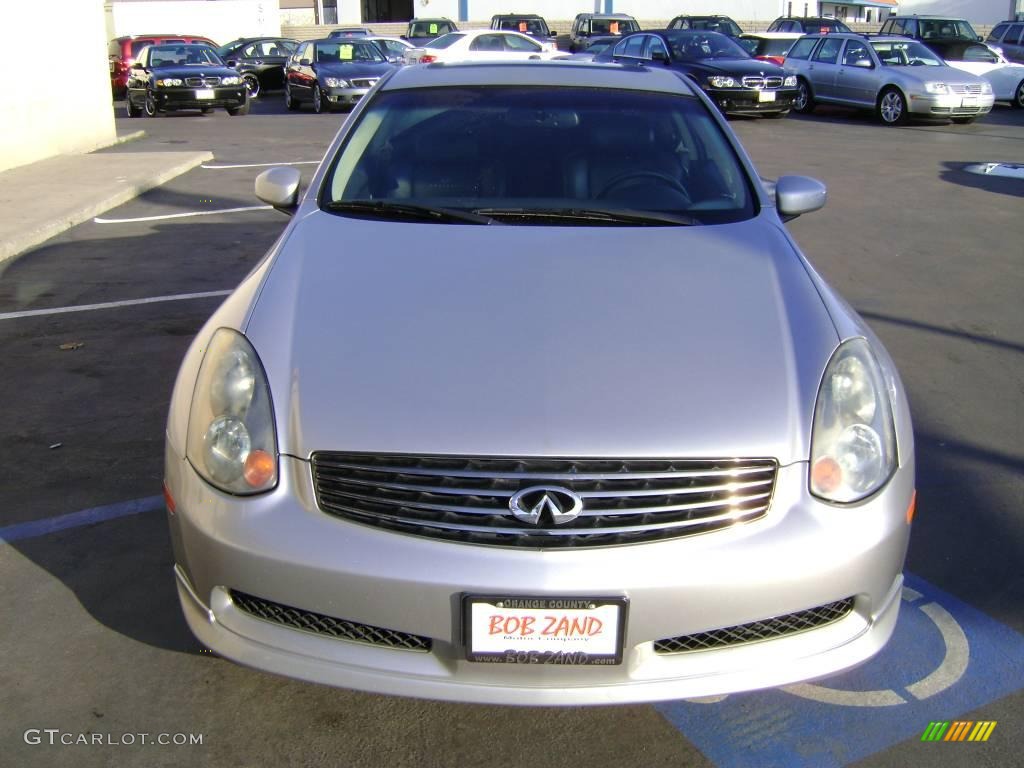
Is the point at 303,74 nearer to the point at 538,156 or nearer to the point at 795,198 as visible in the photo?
the point at 538,156

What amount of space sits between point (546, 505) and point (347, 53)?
21288 millimetres

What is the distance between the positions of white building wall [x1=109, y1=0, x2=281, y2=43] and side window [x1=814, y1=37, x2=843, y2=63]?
88.8 feet

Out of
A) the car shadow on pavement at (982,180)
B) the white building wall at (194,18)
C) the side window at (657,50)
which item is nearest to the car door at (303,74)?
the side window at (657,50)

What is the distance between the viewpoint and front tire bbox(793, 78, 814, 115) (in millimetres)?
20500

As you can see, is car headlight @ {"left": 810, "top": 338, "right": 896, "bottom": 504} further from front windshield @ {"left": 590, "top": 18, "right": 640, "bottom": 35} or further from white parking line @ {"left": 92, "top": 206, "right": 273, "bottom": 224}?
front windshield @ {"left": 590, "top": 18, "right": 640, "bottom": 35}

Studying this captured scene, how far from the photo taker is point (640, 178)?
3.99m

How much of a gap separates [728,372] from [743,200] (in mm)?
1415

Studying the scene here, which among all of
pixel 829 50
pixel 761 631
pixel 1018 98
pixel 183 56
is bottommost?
pixel 761 631

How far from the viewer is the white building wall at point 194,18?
3919 cm

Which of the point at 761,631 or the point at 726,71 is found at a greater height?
the point at 726,71

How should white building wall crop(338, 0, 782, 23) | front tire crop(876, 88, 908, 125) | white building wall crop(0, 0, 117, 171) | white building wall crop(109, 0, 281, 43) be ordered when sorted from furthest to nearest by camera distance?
white building wall crop(338, 0, 782, 23) < white building wall crop(109, 0, 281, 43) < front tire crop(876, 88, 908, 125) < white building wall crop(0, 0, 117, 171)

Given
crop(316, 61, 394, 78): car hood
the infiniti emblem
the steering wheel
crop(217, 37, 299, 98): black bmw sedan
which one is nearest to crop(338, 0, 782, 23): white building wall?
crop(217, 37, 299, 98): black bmw sedan

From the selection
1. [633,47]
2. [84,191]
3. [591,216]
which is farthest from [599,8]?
[591,216]

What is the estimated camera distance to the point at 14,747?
8.75 ft
